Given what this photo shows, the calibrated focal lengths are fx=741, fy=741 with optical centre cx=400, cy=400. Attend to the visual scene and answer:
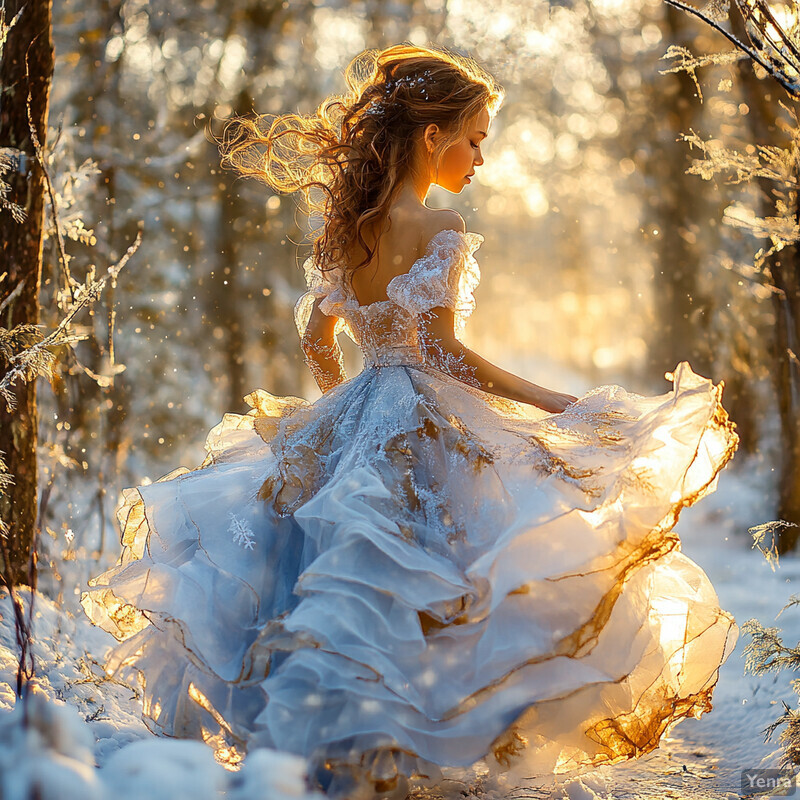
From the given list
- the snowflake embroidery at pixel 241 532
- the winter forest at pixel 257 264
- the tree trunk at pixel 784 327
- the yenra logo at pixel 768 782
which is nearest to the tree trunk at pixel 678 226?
the winter forest at pixel 257 264

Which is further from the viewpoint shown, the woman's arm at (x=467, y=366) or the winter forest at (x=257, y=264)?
the winter forest at (x=257, y=264)

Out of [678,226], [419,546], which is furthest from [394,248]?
[678,226]

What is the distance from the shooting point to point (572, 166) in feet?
41.7

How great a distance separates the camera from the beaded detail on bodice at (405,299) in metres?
2.12

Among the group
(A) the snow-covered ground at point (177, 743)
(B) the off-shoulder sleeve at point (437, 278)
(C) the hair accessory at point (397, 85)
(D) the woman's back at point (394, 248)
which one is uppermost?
(C) the hair accessory at point (397, 85)

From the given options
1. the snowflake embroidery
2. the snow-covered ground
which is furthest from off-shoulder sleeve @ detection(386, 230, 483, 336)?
the snow-covered ground

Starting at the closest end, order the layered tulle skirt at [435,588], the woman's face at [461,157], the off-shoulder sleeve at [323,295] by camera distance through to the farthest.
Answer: the layered tulle skirt at [435,588]
the woman's face at [461,157]
the off-shoulder sleeve at [323,295]

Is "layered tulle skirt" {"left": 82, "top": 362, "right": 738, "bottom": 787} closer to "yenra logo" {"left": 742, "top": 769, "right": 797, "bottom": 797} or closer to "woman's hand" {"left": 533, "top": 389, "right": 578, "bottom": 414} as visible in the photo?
"woman's hand" {"left": 533, "top": 389, "right": 578, "bottom": 414}

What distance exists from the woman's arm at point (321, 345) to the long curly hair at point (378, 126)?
219 mm

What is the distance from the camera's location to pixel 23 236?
297cm

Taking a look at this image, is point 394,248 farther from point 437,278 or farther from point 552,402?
point 552,402

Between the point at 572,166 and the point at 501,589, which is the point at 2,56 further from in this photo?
the point at 572,166

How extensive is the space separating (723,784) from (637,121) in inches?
403

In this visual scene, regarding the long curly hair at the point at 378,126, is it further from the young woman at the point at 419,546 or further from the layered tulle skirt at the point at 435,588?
the layered tulle skirt at the point at 435,588
